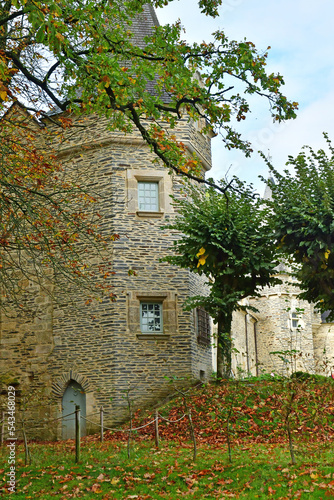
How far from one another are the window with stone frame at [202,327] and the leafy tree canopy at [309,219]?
344cm

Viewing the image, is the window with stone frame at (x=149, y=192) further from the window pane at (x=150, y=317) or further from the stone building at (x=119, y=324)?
the window pane at (x=150, y=317)

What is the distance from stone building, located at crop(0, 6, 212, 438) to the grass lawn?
4762 mm

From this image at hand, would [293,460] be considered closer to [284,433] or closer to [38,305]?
[284,433]

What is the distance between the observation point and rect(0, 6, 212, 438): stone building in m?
15.7

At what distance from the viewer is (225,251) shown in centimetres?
1485

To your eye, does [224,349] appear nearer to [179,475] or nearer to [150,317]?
[150,317]

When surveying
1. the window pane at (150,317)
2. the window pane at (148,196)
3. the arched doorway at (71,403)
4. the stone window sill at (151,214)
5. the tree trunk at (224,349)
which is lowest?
the arched doorway at (71,403)

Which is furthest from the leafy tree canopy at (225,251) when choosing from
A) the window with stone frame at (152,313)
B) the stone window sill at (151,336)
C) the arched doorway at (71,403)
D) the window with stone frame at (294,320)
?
the window with stone frame at (294,320)

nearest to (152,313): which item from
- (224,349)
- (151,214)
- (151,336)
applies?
(151,336)

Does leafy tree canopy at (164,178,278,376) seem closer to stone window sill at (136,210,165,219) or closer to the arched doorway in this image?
stone window sill at (136,210,165,219)

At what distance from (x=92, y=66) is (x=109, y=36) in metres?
1.34

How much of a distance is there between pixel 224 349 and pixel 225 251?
260cm

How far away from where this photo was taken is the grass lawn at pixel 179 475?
314 inches

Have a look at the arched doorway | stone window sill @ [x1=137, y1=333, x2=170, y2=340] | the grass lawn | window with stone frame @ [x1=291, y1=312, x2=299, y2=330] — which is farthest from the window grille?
the grass lawn
